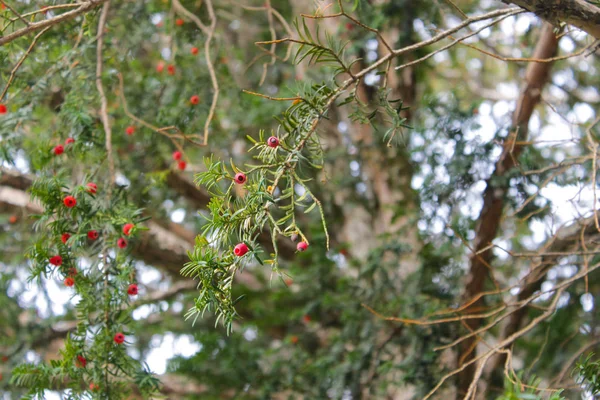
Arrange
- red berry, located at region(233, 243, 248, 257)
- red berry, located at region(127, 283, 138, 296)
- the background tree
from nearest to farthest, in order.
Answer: red berry, located at region(233, 243, 248, 257) → the background tree → red berry, located at region(127, 283, 138, 296)

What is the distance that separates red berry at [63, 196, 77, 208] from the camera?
164cm

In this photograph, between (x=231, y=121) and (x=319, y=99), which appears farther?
(x=231, y=121)

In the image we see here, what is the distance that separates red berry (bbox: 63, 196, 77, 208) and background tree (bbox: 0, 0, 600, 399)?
1.2 inches

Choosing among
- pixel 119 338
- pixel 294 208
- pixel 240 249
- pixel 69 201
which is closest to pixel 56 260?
pixel 69 201

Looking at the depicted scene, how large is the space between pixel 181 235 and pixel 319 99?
182 centimetres

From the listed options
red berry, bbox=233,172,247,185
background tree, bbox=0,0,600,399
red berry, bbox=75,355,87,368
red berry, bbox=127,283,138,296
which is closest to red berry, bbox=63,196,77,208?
background tree, bbox=0,0,600,399

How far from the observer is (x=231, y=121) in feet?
10.4

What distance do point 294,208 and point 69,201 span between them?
0.86 meters

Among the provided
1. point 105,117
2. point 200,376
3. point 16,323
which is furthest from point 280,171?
point 16,323

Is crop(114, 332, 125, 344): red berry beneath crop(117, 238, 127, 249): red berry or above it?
beneath

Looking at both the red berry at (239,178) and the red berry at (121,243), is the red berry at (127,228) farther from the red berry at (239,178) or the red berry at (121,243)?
the red berry at (239,178)

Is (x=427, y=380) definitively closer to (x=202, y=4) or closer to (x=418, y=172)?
(x=418, y=172)

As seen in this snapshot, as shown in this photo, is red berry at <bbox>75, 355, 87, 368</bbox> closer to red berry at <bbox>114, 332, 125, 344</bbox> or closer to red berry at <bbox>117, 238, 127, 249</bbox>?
red berry at <bbox>114, 332, 125, 344</bbox>

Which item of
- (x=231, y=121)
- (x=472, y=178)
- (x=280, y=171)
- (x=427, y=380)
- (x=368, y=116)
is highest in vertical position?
(x=231, y=121)
